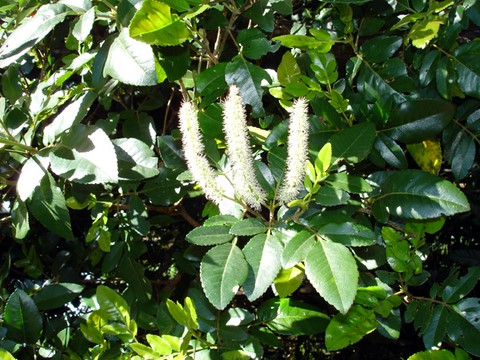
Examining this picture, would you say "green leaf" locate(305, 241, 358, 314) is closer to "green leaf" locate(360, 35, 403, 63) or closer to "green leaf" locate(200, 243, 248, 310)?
"green leaf" locate(200, 243, 248, 310)

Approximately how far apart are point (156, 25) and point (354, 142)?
1.29ft

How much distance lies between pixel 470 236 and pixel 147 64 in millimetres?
1351

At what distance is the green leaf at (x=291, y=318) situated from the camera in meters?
1.09

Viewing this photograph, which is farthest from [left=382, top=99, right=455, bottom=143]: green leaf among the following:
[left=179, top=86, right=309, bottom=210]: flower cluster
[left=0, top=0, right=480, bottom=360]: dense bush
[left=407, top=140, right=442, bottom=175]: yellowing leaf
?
[left=179, top=86, right=309, bottom=210]: flower cluster

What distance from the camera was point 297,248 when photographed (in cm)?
85

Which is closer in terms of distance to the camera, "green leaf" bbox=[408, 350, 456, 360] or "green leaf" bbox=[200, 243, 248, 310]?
"green leaf" bbox=[200, 243, 248, 310]

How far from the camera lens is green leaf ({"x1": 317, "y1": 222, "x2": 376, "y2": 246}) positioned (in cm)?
85

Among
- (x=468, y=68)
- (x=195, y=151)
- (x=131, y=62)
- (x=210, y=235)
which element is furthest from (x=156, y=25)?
(x=468, y=68)

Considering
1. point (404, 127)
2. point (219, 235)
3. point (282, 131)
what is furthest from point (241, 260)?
point (404, 127)

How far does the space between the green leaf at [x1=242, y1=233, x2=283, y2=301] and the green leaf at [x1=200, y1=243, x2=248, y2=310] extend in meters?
0.01

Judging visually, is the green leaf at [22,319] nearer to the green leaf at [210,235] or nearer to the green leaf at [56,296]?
the green leaf at [56,296]

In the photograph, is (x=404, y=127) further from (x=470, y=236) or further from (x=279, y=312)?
(x=470, y=236)

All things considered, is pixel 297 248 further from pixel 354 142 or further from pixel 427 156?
pixel 427 156

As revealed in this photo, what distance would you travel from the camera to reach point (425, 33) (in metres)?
1.01
